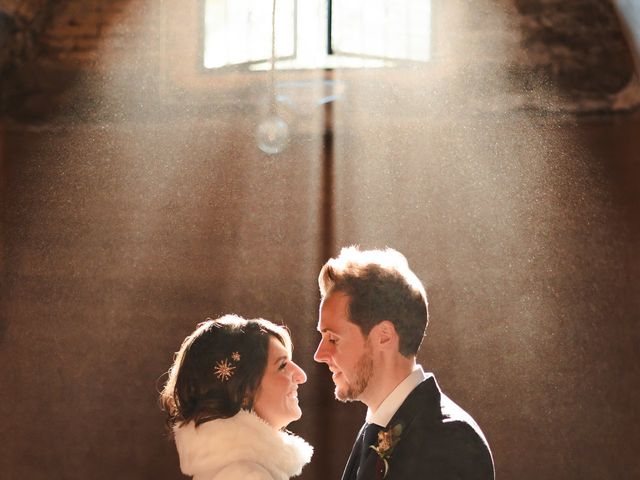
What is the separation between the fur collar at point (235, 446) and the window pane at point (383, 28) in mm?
3556

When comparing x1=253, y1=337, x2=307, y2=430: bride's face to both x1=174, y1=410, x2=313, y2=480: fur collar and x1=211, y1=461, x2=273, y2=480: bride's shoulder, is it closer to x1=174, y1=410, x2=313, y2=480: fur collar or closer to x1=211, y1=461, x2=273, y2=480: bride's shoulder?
x1=174, y1=410, x2=313, y2=480: fur collar

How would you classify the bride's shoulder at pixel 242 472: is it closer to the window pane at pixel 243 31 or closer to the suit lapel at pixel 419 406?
the suit lapel at pixel 419 406

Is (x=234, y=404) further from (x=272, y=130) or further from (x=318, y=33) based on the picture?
(x=318, y=33)

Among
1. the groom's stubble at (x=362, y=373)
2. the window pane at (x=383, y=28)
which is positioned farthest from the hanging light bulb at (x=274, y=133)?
the groom's stubble at (x=362, y=373)

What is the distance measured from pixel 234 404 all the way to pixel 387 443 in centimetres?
44

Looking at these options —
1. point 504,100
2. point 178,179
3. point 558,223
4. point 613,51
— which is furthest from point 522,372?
point 178,179

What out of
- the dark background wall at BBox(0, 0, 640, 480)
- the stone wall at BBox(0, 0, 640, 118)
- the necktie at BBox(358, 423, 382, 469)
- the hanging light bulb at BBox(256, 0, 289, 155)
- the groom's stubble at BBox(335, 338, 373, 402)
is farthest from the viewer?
the hanging light bulb at BBox(256, 0, 289, 155)

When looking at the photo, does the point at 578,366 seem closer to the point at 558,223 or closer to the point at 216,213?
the point at 558,223

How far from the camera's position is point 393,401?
2.40 metres

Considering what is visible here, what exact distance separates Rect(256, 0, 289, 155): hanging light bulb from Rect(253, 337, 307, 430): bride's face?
9.79 feet

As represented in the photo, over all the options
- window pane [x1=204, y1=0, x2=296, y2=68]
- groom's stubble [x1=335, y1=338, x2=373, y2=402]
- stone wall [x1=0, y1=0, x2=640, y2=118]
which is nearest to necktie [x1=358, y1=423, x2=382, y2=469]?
groom's stubble [x1=335, y1=338, x2=373, y2=402]

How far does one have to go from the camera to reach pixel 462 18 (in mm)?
5492

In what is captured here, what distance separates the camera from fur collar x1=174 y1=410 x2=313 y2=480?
2326 millimetres

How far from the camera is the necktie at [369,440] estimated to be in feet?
7.77
